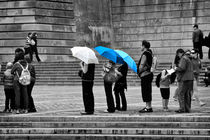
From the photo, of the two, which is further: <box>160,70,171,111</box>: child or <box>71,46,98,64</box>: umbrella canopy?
<box>160,70,171,111</box>: child

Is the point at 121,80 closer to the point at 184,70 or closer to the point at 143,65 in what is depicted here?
the point at 143,65

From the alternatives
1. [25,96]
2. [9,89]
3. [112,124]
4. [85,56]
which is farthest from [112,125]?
[9,89]

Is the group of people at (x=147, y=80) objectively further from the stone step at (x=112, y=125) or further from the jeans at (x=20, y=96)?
the jeans at (x=20, y=96)

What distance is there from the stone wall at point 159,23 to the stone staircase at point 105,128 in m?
20.4

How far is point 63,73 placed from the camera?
91.1ft

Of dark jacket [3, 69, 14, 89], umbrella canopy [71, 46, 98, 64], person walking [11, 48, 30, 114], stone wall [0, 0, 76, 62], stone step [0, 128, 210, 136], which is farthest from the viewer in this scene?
stone wall [0, 0, 76, 62]

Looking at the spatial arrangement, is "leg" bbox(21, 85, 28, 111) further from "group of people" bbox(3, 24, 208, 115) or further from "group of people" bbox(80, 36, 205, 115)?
"group of people" bbox(80, 36, 205, 115)

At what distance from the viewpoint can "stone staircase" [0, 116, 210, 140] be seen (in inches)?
411

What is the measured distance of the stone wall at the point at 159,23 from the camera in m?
32.8

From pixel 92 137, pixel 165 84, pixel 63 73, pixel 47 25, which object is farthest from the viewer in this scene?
pixel 47 25

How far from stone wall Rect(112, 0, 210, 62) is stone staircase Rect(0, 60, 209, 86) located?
690 cm

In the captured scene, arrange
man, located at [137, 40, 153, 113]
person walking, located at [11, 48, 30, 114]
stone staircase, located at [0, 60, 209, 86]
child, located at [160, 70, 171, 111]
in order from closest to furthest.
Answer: man, located at [137, 40, 153, 113] → person walking, located at [11, 48, 30, 114] → child, located at [160, 70, 171, 111] → stone staircase, located at [0, 60, 209, 86]

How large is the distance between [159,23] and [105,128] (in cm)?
2360

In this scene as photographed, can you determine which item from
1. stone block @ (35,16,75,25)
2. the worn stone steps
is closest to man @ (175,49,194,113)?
the worn stone steps
